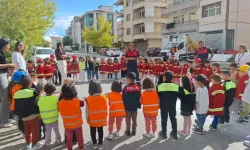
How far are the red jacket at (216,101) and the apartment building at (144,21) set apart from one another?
3790 cm

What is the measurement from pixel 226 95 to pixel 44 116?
153 inches

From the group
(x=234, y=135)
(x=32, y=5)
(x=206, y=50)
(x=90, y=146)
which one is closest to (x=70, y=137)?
(x=90, y=146)

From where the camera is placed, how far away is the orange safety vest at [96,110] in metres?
3.72

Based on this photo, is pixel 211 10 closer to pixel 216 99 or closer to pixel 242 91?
pixel 242 91

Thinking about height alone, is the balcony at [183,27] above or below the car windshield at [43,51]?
above

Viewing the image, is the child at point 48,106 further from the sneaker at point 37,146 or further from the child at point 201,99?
the child at point 201,99

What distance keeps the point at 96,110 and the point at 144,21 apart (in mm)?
39719

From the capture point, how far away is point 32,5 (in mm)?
16141

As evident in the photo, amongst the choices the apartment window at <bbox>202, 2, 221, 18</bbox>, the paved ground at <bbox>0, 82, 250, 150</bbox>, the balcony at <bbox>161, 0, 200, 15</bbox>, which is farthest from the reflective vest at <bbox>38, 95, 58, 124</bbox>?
the balcony at <bbox>161, 0, 200, 15</bbox>

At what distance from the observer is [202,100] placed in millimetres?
4438

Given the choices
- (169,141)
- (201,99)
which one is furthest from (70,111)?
(201,99)

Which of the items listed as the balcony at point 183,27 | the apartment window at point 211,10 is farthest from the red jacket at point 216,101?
the balcony at point 183,27

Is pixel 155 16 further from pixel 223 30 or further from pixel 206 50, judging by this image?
pixel 206 50

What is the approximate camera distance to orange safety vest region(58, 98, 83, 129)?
3.54 metres
